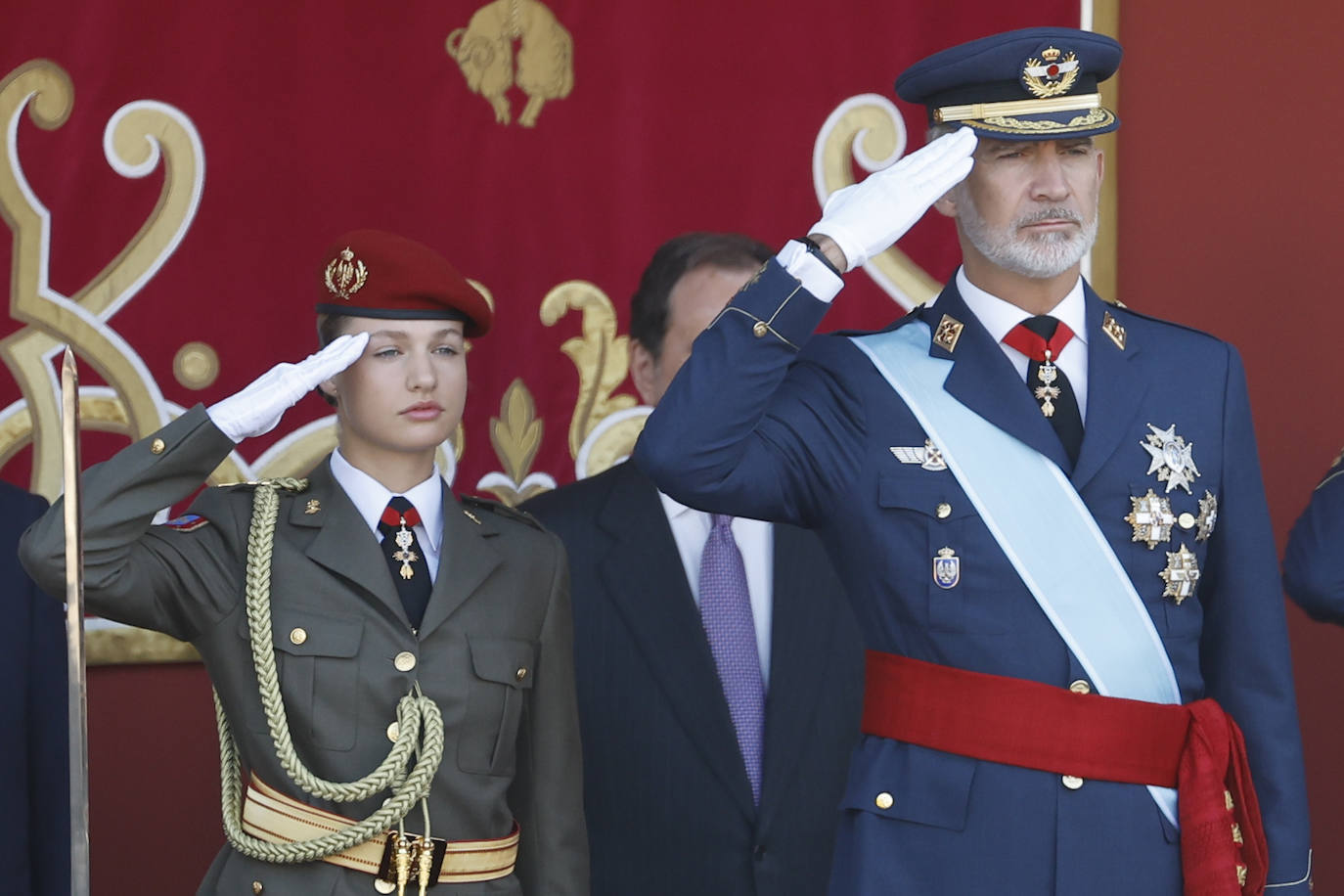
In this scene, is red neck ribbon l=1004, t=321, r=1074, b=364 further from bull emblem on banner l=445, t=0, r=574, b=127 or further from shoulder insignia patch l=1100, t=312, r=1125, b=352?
bull emblem on banner l=445, t=0, r=574, b=127

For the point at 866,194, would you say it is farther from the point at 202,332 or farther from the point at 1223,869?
the point at 202,332

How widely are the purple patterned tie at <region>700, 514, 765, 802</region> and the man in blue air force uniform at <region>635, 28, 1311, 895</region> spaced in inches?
22.1

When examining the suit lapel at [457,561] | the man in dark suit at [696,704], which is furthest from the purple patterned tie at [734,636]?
the suit lapel at [457,561]

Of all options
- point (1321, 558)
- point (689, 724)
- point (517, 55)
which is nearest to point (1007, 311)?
point (1321, 558)

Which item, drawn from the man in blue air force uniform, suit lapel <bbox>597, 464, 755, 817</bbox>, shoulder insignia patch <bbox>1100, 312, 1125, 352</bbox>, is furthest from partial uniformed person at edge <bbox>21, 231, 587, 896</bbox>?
shoulder insignia patch <bbox>1100, 312, 1125, 352</bbox>

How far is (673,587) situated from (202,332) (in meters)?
1.08

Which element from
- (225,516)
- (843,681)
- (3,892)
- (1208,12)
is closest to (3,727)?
(3,892)

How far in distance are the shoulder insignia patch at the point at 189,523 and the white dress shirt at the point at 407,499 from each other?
20 cm

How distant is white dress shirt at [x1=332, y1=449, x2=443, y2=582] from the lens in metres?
2.69

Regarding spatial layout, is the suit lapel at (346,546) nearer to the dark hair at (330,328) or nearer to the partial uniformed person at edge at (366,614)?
the partial uniformed person at edge at (366,614)

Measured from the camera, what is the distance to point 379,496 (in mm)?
2691

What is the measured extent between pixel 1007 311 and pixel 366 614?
0.94 m

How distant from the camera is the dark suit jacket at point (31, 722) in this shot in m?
2.80

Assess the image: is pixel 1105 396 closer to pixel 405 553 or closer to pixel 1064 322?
pixel 1064 322
